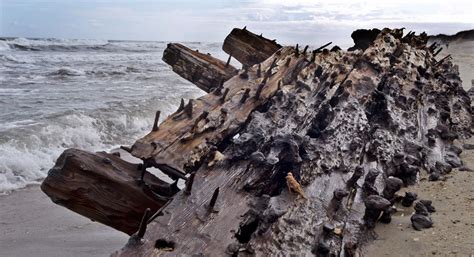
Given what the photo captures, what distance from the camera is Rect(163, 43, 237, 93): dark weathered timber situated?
570 centimetres

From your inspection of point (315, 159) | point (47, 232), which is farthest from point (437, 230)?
point (47, 232)

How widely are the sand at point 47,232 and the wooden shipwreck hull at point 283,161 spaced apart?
1282 mm

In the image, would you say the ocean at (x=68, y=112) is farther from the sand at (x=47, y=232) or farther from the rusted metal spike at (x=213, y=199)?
the rusted metal spike at (x=213, y=199)

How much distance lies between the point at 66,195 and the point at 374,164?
2065mm

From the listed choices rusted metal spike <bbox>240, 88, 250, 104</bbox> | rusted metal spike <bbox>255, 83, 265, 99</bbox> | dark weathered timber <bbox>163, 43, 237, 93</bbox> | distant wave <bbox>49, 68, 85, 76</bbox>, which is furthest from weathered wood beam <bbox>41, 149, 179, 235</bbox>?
distant wave <bbox>49, 68, 85, 76</bbox>

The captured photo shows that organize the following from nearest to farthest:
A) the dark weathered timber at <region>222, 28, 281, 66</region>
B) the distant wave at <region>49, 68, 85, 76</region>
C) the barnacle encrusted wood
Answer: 1. the barnacle encrusted wood
2. the dark weathered timber at <region>222, 28, 281, 66</region>
3. the distant wave at <region>49, 68, 85, 76</region>

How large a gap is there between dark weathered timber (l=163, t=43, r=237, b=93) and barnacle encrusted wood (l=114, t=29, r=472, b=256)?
39.8 inches

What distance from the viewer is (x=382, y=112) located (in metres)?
3.92

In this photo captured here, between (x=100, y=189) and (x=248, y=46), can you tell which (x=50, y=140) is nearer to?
(x=248, y=46)

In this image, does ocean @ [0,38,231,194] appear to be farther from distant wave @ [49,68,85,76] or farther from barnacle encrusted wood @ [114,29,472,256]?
barnacle encrusted wood @ [114,29,472,256]

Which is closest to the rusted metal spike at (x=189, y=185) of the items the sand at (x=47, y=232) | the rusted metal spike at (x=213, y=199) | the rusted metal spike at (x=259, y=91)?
the rusted metal spike at (x=213, y=199)

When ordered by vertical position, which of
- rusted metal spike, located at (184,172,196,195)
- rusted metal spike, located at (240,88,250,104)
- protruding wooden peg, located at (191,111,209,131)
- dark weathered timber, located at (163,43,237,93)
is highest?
rusted metal spike, located at (240,88,250,104)

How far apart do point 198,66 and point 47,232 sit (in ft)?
8.50

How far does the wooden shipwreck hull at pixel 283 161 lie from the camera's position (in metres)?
2.28
